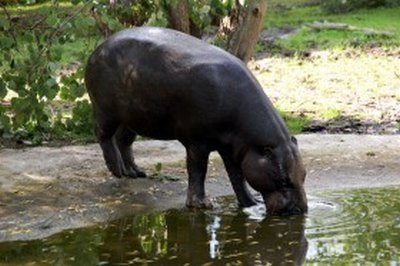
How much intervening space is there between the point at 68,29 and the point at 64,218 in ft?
6.24

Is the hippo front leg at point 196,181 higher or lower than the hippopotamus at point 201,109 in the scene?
lower

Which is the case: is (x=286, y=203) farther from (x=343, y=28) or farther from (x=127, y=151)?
(x=343, y=28)

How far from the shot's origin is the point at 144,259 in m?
5.48

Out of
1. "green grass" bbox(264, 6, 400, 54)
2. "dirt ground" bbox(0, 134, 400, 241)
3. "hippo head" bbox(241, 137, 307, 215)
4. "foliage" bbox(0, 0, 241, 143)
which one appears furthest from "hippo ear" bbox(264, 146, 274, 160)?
"green grass" bbox(264, 6, 400, 54)

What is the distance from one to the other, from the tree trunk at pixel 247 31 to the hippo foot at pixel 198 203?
444cm

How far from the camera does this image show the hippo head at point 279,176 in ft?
21.2

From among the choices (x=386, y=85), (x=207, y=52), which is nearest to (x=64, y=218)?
(x=207, y=52)

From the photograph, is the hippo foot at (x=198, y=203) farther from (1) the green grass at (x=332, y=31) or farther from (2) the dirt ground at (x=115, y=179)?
(1) the green grass at (x=332, y=31)

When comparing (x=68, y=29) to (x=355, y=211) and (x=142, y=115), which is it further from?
(x=355, y=211)

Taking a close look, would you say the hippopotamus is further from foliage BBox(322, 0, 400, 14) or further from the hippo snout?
foliage BBox(322, 0, 400, 14)

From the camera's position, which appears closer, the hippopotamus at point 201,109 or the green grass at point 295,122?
the hippopotamus at point 201,109

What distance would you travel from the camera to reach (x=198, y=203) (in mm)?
6859

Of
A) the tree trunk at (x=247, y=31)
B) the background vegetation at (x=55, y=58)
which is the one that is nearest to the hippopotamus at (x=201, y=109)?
the background vegetation at (x=55, y=58)

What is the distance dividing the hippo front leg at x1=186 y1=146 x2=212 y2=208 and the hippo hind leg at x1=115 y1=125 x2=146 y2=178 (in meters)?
0.97
